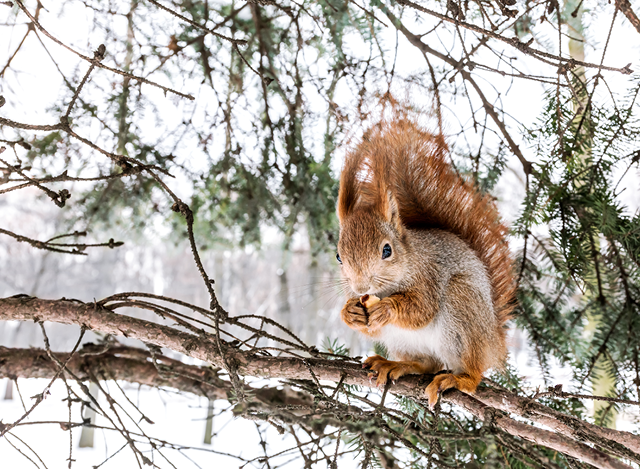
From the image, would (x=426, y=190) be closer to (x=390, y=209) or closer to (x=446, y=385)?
(x=390, y=209)

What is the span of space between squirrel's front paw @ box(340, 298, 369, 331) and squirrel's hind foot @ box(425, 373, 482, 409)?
0.15 metres

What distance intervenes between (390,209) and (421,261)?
12 cm

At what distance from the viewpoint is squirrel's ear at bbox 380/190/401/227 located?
1.04 meters

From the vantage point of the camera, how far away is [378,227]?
1030 mm

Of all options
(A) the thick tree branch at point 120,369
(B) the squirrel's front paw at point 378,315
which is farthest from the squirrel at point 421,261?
(A) the thick tree branch at point 120,369

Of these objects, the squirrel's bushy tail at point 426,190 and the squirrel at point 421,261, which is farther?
the squirrel's bushy tail at point 426,190

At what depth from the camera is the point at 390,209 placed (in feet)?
3.45

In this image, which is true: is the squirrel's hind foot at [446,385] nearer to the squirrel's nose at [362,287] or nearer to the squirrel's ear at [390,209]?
the squirrel's nose at [362,287]

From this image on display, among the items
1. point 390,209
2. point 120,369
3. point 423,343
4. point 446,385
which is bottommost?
point 446,385

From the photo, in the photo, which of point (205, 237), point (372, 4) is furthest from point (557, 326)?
point (205, 237)

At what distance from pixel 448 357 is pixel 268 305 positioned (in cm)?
681

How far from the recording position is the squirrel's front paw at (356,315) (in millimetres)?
946

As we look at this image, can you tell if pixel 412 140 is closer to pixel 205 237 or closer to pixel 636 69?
pixel 636 69

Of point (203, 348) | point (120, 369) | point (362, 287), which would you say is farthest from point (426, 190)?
point (120, 369)
